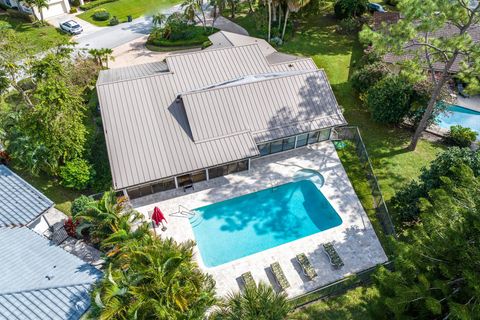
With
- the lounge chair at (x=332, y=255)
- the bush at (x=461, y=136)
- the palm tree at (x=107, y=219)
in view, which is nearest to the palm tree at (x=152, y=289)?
the palm tree at (x=107, y=219)

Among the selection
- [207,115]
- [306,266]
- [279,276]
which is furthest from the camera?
[207,115]

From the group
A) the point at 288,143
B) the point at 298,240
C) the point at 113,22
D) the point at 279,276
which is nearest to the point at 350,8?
the point at 288,143

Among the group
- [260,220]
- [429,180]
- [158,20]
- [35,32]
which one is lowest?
[260,220]

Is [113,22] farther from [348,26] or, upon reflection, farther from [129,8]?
[348,26]

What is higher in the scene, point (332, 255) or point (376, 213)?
point (332, 255)

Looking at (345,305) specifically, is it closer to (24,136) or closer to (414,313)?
(414,313)

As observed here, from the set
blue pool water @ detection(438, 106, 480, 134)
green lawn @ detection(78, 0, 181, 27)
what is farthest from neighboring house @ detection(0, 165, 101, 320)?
green lawn @ detection(78, 0, 181, 27)
